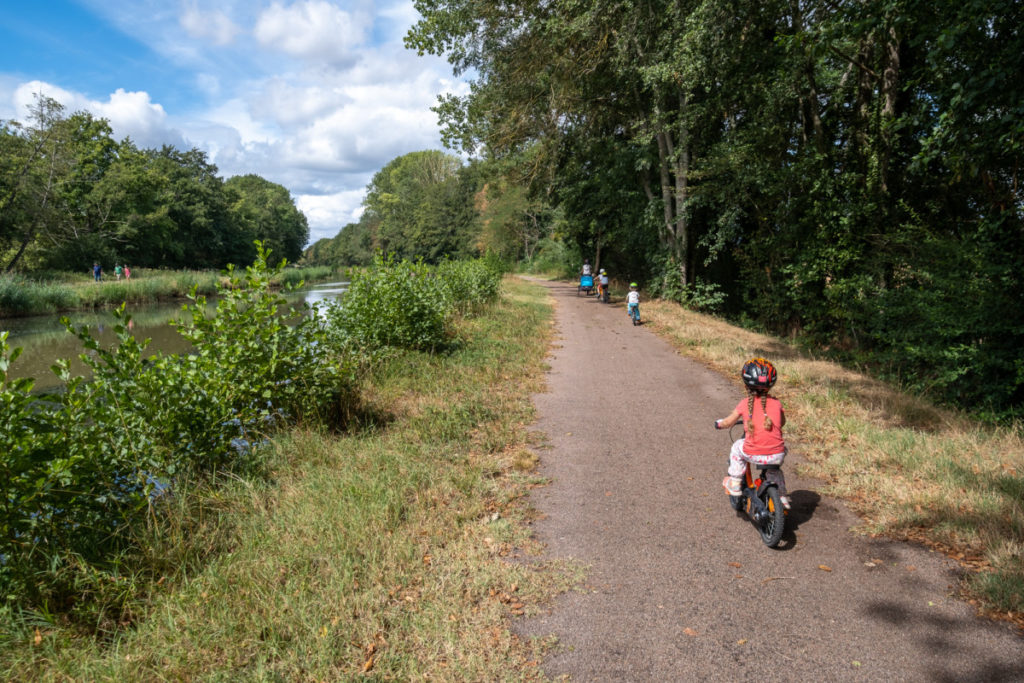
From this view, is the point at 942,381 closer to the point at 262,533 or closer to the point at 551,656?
the point at 551,656

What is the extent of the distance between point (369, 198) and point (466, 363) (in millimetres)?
108862

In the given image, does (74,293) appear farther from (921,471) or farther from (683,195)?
(921,471)

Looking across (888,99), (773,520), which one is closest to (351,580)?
(773,520)

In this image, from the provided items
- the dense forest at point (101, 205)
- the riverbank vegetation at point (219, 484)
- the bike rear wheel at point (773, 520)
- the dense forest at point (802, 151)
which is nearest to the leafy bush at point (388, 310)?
the riverbank vegetation at point (219, 484)

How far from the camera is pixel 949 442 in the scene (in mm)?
5477

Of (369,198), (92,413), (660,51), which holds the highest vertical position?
(369,198)

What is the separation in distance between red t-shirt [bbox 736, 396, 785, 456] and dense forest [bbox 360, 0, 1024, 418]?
495 centimetres

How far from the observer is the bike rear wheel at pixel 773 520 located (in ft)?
12.7

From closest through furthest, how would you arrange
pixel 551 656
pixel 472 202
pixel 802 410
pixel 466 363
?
pixel 551 656 < pixel 802 410 < pixel 466 363 < pixel 472 202

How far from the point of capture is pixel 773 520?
3.92 meters

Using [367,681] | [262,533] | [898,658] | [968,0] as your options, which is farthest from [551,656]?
[968,0]

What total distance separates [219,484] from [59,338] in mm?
19716

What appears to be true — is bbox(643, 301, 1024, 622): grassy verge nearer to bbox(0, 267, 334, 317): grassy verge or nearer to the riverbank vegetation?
the riverbank vegetation

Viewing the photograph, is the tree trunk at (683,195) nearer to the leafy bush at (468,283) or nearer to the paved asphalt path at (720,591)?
the leafy bush at (468,283)
